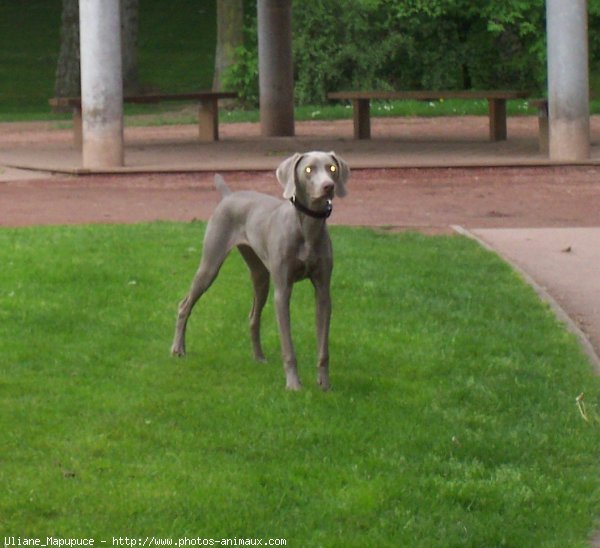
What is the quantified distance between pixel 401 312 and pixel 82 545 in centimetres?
418

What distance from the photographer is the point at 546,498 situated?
5.37 metres

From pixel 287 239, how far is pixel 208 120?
1625 centimetres

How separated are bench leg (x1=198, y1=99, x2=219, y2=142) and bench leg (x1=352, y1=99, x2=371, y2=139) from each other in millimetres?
2077

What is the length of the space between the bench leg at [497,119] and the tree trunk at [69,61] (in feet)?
44.3

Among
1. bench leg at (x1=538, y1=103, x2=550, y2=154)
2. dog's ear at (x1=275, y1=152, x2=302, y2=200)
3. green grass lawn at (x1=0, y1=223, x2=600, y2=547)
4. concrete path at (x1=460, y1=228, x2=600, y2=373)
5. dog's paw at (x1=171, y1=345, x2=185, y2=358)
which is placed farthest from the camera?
bench leg at (x1=538, y1=103, x2=550, y2=154)

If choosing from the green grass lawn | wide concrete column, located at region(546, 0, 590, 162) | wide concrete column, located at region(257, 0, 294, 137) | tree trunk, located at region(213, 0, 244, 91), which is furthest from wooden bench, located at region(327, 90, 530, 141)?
the green grass lawn

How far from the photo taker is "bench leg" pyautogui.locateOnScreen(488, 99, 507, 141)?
21.1 m

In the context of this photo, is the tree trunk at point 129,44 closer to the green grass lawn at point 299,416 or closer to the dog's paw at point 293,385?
the green grass lawn at point 299,416

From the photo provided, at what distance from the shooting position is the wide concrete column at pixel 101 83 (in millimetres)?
17203

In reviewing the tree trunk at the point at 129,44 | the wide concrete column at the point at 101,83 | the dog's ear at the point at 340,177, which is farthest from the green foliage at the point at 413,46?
the dog's ear at the point at 340,177

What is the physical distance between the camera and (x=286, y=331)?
22.0 ft

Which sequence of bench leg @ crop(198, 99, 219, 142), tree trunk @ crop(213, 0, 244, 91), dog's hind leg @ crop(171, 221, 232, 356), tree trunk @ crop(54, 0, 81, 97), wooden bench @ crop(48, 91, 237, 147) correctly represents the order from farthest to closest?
tree trunk @ crop(54, 0, 81, 97) < tree trunk @ crop(213, 0, 244, 91) < bench leg @ crop(198, 99, 219, 142) < wooden bench @ crop(48, 91, 237, 147) < dog's hind leg @ crop(171, 221, 232, 356)

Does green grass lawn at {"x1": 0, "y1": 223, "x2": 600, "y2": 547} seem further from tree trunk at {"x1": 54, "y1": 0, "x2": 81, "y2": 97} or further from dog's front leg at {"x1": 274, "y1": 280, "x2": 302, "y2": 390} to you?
tree trunk at {"x1": 54, "y1": 0, "x2": 81, "y2": 97}

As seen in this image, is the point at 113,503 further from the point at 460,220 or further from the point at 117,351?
the point at 460,220
